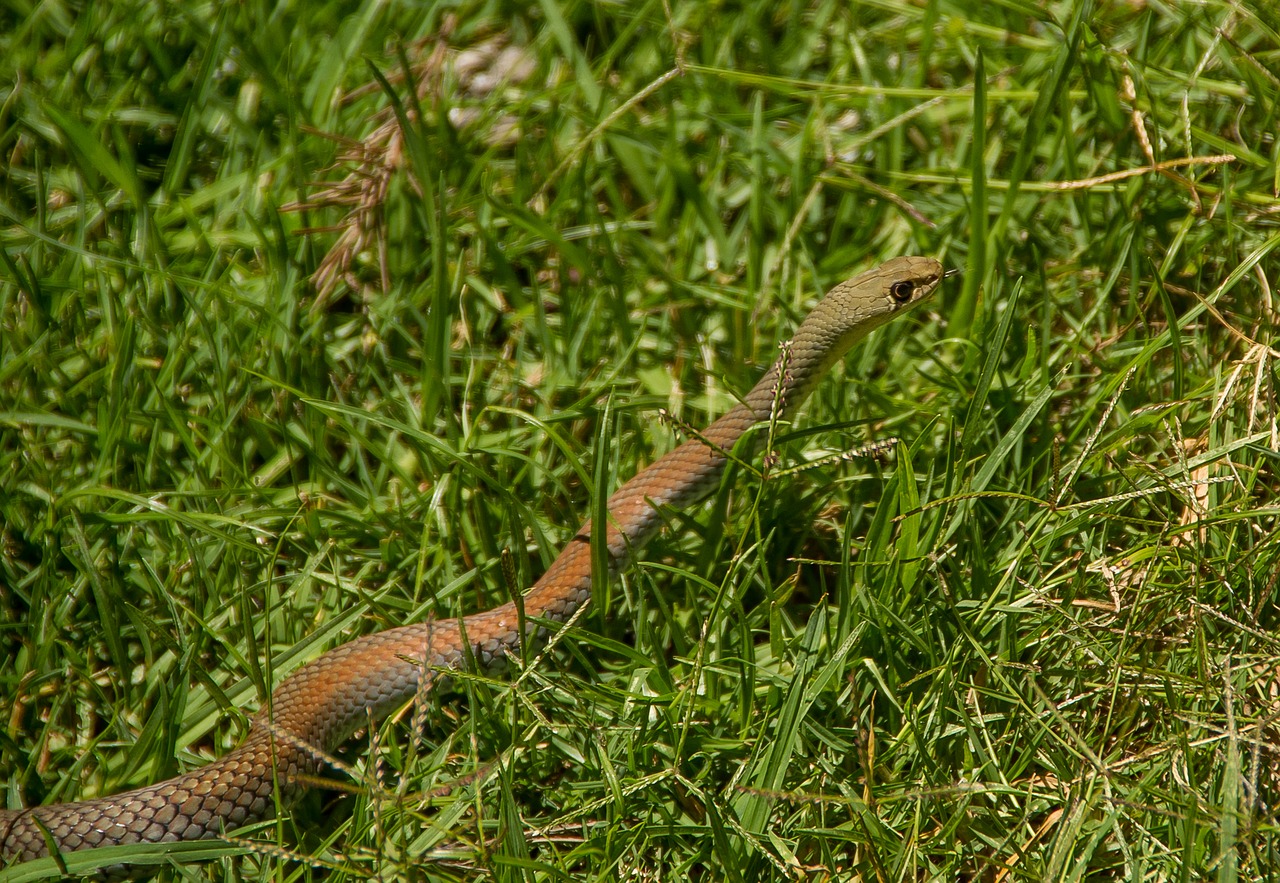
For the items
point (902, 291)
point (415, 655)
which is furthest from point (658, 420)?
point (415, 655)

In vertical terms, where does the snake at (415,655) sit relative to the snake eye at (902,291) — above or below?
below

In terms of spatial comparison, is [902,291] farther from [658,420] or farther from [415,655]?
[415,655]

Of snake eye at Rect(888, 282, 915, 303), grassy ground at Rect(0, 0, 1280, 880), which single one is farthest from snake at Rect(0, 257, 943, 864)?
grassy ground at Rect(0, 0, 1280, 880)

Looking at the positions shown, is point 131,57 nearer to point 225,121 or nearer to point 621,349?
point 225,121

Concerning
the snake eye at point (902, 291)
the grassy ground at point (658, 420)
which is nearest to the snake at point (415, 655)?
the snake eye at point (902, 291)

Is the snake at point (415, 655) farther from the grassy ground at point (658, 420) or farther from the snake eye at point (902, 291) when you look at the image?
the grassy ground at point (658, 420)

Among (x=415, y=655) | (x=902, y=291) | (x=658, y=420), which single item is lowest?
(x=415, y=655)

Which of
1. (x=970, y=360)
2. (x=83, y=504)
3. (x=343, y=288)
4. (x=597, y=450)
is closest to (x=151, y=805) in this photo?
(x=83, y=504)

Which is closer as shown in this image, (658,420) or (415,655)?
(415,655)
